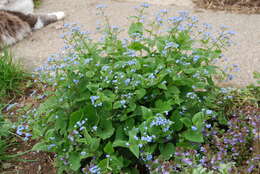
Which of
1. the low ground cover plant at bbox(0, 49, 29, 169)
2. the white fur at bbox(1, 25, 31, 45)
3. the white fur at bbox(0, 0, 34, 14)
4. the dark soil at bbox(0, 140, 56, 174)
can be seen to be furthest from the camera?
the white fur at bbox(0, 0, 34, 14)

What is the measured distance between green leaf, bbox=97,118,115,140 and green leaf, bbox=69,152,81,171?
0.73 ft

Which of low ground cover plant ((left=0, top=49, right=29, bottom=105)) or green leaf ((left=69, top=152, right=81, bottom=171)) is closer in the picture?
green leaf ((left=69, top=152, right=81, bottom=171))

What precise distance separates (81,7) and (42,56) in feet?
5.83

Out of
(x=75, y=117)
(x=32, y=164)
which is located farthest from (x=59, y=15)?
(x=75, y=117)

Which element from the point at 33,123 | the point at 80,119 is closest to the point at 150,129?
the point at 80,119

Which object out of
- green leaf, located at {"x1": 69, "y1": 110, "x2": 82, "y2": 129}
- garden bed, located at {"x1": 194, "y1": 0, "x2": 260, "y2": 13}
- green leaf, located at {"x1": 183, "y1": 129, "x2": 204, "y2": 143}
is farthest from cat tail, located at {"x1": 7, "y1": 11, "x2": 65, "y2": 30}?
green leaf, located at {"x1": 183, "y1": 129, "x2": 204, "y2": 143}

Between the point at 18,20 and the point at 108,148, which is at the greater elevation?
the point at 18,20

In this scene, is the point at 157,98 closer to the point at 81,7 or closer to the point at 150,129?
the point at 150,129

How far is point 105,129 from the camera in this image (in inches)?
94.0

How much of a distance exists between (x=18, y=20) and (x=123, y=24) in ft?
5.28

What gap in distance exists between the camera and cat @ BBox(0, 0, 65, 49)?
4741 millimetres

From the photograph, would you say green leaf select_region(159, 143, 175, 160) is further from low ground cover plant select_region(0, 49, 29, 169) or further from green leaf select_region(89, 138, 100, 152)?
low ground cover plant select_region(0, 49, 29, 169)

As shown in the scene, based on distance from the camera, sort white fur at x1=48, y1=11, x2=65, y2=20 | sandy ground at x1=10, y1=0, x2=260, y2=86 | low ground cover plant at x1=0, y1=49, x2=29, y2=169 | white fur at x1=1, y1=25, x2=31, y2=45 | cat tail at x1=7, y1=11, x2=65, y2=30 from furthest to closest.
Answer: white fur at x1=48, y1=11, x2=65, y2=20, cat tail at x1=7, y1=11, x2=65, y2=30, white fur at x1=1, y1=25, x2=31, y2=45, sandy ground at x1=10, y1=0, x2=260, y2=86, low ground cover plant at x1=0, y1=49, x2=29, y2=169

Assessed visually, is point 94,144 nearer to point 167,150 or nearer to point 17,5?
point 167,150
